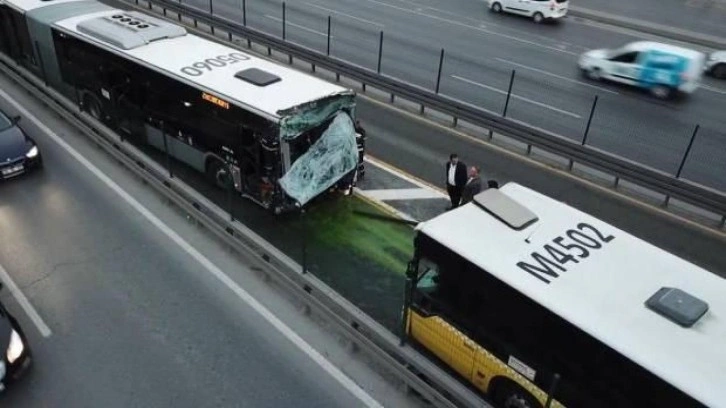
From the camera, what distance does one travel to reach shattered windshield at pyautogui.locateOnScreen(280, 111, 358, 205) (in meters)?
11.8

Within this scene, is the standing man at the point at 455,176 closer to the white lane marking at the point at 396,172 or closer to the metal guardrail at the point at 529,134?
the white lane marking at the point at 396,172

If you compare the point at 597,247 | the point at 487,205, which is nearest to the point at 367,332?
the point at 487,205

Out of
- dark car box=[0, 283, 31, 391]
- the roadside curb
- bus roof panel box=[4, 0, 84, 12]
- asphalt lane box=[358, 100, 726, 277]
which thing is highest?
bus roof panel box=[4, 0, 84, 12]

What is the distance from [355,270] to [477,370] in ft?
12.2

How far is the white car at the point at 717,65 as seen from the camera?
2403 centimetres

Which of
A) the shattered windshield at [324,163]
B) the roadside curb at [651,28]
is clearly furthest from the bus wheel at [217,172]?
the roadside curb at [651,28]

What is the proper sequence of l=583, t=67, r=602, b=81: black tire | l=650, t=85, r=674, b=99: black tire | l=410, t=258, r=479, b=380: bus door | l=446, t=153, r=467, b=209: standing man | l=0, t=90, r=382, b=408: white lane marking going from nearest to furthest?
l=410, t=258, r=479, b=380: bus door → l=0, t=90, r=382, b=408: white lane marking → l=446, t=153, r=467, b=209: standing man → l=650, t=85, r=674, b=99: black tire → l=583, t=67, r=602, b=81: black tire

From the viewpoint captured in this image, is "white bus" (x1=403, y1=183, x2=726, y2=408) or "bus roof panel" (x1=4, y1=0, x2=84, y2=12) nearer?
"white bus" (x1=403, y1=183, x2=726, y2=408)

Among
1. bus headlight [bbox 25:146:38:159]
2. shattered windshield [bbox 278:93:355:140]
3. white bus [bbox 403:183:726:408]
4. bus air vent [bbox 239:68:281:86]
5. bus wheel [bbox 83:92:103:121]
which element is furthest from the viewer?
bus wheel [bbox 83:92:103:121]

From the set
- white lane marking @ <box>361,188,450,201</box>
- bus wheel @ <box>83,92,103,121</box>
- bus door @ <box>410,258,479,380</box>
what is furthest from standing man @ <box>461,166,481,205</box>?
bus wheel @ <box>83,92,103,121</box>

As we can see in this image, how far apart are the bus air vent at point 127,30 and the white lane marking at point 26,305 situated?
6087 millimetres

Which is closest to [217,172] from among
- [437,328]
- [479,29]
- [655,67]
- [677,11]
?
[437,328]

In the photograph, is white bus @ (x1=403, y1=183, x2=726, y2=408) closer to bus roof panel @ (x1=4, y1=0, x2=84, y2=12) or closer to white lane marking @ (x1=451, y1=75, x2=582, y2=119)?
white lane marking @ (x1=451, y1=75, x2=582, y2=119)

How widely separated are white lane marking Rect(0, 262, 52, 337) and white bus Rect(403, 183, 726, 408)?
236 inches
